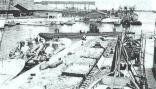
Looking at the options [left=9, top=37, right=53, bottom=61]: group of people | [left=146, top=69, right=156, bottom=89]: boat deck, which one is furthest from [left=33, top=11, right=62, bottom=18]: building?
[left=146, top=69, right=156, bottom=89]: boat deck

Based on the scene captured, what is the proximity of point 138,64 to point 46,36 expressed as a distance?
107 feet

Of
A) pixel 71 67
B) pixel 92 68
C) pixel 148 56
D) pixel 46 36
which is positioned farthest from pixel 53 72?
pixel 46 36

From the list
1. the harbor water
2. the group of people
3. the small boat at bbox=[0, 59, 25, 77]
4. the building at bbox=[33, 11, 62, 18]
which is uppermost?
the building at bbox=[33, 11, 62, 18]

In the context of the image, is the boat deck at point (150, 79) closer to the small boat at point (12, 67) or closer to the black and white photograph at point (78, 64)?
the black and white photograph at point (78, 64)

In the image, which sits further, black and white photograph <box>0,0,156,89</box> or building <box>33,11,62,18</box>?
building <box>33,11,62,18</box>

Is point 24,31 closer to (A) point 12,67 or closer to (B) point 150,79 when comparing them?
(A) point 12,67

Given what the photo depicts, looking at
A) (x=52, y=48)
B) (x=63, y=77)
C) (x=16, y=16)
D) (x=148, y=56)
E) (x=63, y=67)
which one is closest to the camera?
(x=63, y=77)

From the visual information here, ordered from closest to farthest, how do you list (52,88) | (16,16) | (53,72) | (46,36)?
(52,88) < (53,72) < (46,36) < (16,16)

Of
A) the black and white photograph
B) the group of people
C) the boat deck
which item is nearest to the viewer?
the black and white photograph

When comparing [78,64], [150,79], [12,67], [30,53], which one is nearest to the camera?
[150,79]

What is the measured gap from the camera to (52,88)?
72.6 ft

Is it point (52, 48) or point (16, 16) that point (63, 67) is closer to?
point (52, 48)

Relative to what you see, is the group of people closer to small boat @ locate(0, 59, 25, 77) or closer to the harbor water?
small boat @ locate(0, 59, 25, 77)

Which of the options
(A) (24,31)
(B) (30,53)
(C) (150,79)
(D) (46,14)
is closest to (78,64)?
(C) (150,79)
